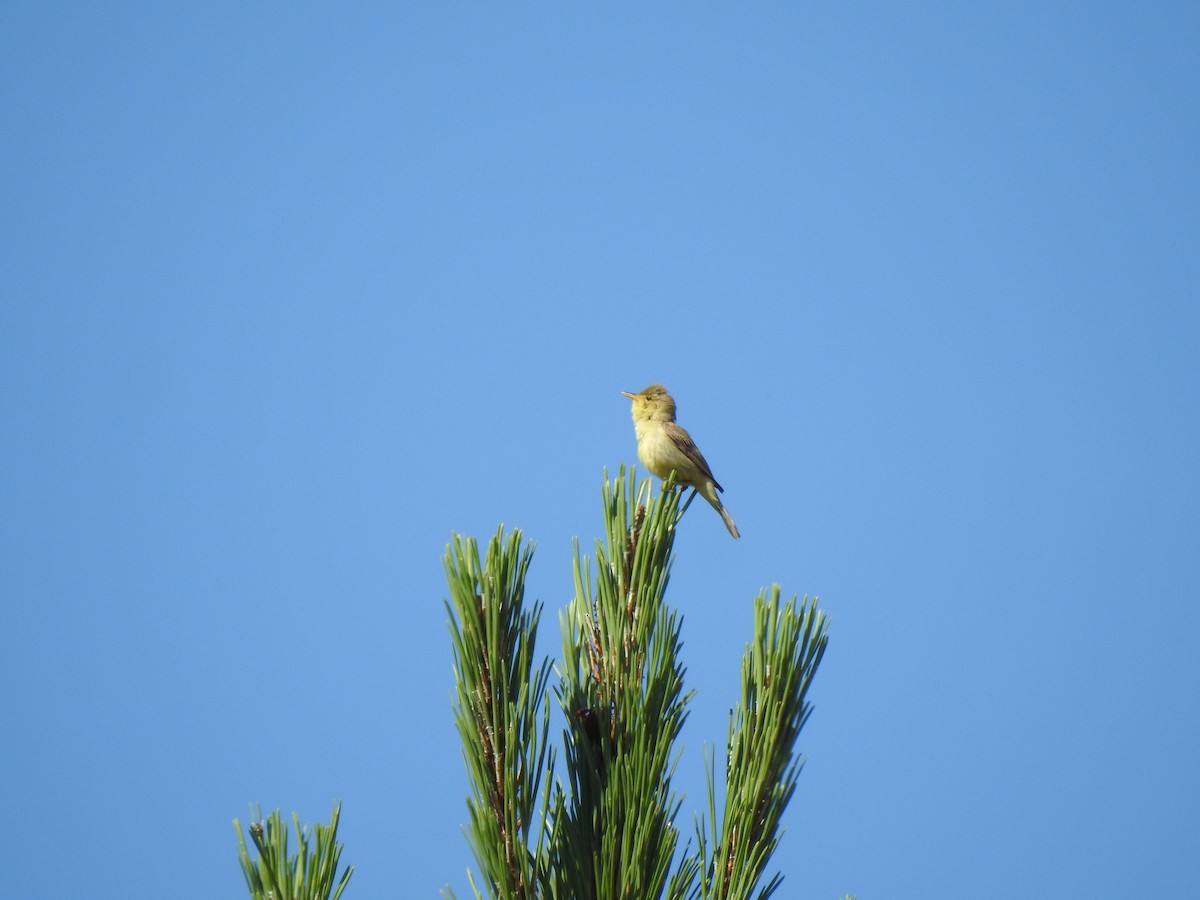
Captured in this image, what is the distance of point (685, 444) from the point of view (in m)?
9.91

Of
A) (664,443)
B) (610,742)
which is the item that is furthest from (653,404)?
(610,742)

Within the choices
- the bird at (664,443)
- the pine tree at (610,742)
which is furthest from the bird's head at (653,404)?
the pine tree at (610,742)

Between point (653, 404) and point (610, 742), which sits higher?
point (653, 404)

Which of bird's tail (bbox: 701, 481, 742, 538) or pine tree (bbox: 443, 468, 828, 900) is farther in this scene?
bird's tail (bbox: 701, 481, 742, 538)

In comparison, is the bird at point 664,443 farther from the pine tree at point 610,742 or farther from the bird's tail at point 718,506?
the pine tree at point 610,742

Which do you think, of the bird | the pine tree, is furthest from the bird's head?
the pine tree

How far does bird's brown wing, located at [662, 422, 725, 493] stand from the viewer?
9.87 meters

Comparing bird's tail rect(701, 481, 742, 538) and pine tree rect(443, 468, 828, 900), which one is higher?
bird's tail rect(701, 481, 742, 538)

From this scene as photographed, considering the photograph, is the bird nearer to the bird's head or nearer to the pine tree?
the bird's head

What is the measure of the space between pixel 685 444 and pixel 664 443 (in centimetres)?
20

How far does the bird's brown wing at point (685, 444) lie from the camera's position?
32.4 ft

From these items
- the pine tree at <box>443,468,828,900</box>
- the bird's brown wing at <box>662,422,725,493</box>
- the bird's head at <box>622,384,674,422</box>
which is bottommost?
the pine tree at <box>443,468,828,900</box>

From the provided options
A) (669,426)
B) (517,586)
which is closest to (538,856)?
(517,586)

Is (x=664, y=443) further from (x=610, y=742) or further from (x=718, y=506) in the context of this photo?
(x=610, y=742)
